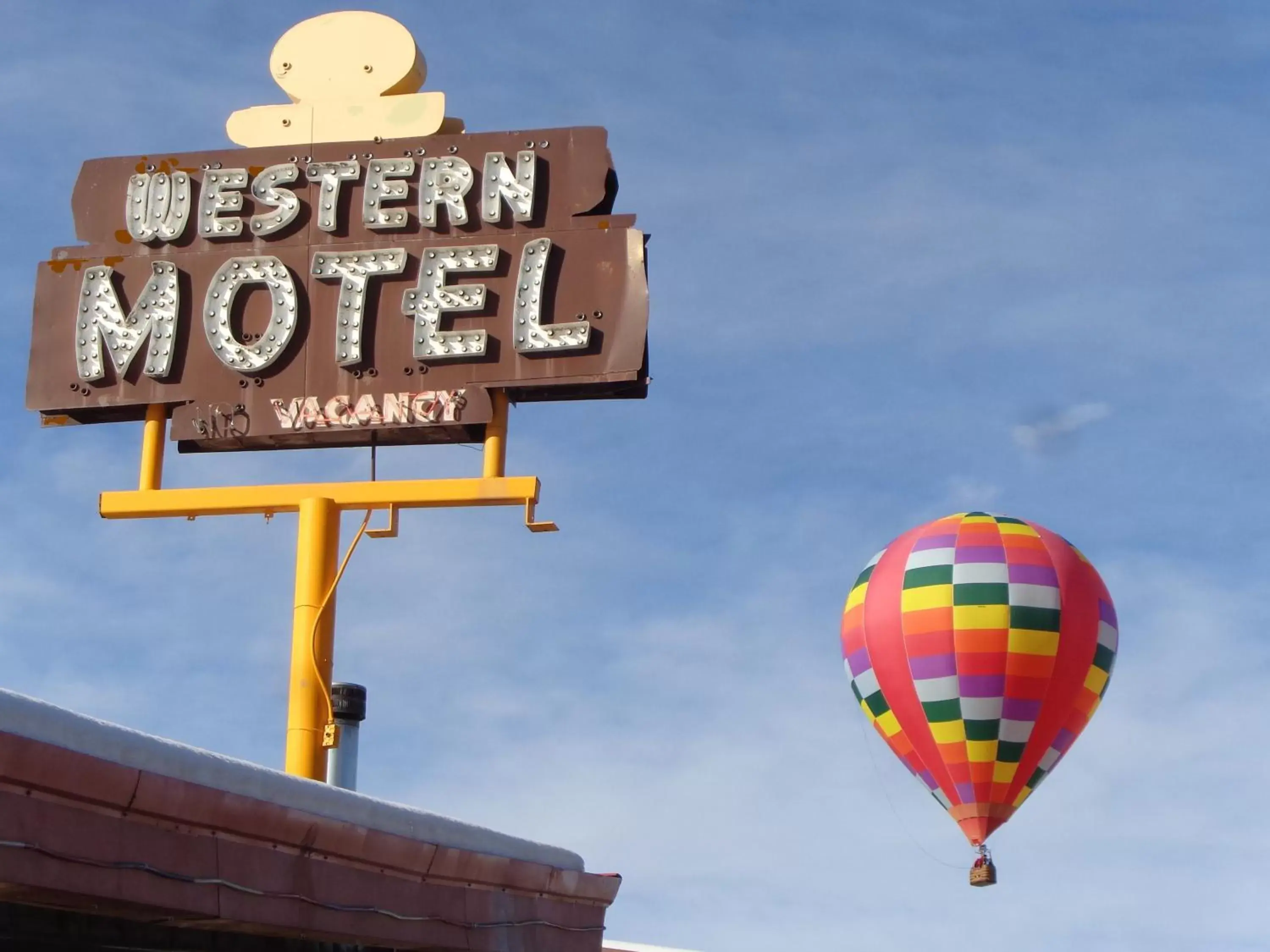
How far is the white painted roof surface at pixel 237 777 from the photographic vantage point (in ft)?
27.7

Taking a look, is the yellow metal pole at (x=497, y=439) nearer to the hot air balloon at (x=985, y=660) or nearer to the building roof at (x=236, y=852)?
the building roof at (x=236, y=852)

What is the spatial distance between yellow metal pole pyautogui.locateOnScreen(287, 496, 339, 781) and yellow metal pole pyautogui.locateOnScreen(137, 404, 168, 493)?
160 centimetres

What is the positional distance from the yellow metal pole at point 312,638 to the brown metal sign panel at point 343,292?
118 cm

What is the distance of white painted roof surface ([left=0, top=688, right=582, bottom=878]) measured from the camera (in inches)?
333

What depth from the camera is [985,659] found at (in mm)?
31141

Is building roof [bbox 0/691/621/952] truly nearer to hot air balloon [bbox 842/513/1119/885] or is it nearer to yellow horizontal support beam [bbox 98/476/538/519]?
yellow horizontal support beam [bbox 98/476/538/519]

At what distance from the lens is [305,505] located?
48.8ft

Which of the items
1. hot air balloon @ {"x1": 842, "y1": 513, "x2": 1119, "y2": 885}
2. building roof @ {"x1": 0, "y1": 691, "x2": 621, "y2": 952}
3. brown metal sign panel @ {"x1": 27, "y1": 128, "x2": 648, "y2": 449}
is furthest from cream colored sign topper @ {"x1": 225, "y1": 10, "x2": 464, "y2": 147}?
hot air balloon @ {"x1": 842, "y1": 513, "x2": 1119, "y2": 885}

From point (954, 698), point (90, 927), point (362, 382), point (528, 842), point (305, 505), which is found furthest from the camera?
point (954, 698)

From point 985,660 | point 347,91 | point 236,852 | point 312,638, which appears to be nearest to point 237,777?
point 236,852

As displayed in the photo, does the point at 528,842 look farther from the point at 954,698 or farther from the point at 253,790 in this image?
the point at 954,698

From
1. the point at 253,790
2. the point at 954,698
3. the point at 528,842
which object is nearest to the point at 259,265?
the point at 528,842

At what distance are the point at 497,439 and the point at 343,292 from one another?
1950 mm

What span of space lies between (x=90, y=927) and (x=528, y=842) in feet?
10.2
